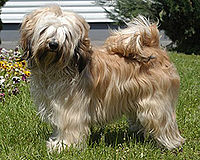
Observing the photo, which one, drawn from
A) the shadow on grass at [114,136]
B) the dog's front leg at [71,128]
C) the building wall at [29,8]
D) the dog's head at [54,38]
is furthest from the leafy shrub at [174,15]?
the dog's head at [54,38]

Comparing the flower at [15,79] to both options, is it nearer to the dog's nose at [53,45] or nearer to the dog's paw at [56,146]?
the dog's paw at [56,146]

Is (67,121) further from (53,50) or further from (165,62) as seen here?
(165,62)

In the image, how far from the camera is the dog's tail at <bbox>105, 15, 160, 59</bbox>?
4223 millimetres

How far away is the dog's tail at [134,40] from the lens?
4223 millimetres

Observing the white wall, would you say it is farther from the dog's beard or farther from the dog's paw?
the dog's beard

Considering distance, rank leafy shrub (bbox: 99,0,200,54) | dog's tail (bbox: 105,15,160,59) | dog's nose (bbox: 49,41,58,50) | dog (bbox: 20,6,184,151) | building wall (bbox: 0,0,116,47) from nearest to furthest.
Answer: dog's nose (bbox: 49,41,58,50)
dog (bbox: 20,6,184,151)
dog's tail (bbox: 105,15,160,59)
leafy shrub (bbox: 99,0,200,54)
building wall (bbox: 0,0,116,47)

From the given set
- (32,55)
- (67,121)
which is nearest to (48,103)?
(67,121)

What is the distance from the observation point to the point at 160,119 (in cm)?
A: 434

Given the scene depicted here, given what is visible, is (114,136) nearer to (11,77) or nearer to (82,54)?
(82,54)

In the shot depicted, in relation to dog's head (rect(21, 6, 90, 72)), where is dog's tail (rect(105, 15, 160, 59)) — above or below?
below

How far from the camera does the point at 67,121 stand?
13.1 ft

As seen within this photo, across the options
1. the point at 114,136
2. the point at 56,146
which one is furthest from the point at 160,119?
the point at 56,146

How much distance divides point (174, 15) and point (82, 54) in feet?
25.9

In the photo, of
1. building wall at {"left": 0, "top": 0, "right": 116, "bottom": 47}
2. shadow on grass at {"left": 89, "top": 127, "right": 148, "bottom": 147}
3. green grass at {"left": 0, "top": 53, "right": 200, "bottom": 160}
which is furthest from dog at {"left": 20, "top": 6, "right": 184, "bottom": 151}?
building wall at {"left": 0, "top": 0, "right": 116, "bottom": 47}
